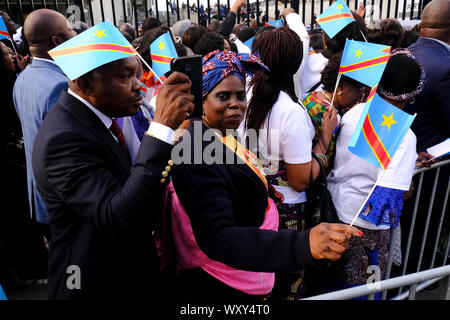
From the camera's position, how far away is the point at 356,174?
89.9 inches

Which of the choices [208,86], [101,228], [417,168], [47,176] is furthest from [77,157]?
[417,168]

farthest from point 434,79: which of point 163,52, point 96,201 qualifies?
point 96,201

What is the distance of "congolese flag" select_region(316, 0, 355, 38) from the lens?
11.1ft

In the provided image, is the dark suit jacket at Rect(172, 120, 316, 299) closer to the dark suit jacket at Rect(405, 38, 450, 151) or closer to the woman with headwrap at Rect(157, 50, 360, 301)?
the woman with headwrap at Rect(157, 50, 360, 301)

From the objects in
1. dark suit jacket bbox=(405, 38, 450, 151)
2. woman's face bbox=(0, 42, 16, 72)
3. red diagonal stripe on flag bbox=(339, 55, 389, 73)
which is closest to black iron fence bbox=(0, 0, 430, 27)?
woman's face bbox=(0, 42, 16, 72)

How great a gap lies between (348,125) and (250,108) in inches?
24.8

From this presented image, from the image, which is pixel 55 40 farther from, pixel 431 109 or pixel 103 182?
pixel 431 109

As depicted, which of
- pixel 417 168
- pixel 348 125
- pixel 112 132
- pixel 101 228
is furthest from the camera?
pixel 417 168

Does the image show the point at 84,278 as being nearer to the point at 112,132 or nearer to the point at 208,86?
the point at 112,132

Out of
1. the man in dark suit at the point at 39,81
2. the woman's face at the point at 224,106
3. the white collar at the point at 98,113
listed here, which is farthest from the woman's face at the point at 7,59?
the woman's face at the point at 224,106

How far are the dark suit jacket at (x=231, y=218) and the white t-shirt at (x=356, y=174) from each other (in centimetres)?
100

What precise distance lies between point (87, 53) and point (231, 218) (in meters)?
0.79

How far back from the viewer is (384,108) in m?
1.58
